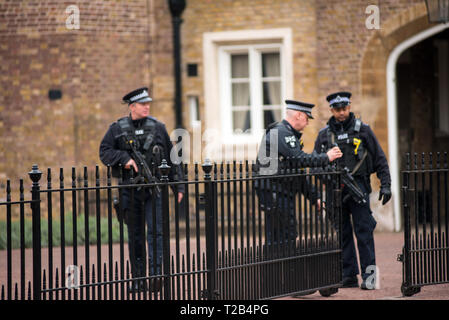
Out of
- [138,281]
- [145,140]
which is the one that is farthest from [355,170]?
[138,281]

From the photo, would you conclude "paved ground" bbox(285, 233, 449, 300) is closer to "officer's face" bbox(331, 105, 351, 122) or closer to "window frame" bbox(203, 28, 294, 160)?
"officer's face" bbox(331, 105, 351, 122)

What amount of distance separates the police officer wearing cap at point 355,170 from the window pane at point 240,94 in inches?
248

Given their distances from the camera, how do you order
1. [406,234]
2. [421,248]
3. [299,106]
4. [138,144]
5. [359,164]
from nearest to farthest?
[406,234], [421,248], [299,106], [138,144], [359,164]

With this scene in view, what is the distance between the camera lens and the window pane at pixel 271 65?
51.9 ft

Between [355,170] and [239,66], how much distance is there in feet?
22.2

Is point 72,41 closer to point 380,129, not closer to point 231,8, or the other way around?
point 231,8

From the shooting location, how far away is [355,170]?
9547mm

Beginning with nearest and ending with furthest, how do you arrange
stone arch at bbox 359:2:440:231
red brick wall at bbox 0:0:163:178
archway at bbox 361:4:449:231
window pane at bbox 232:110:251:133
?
archway at bbox 361:4:449:231 < stone arch at bbox 359:2:440:231 < red brick wall at bbox 0:0:163:178 < window pane at bbox 232:110:251:133

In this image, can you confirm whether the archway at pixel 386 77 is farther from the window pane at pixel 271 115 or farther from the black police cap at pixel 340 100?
the black police cap at pixel 340 100

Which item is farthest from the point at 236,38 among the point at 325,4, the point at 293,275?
the point at 293,275

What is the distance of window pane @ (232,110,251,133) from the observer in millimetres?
15922

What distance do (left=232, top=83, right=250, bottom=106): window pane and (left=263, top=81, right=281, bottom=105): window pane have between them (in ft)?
1.06

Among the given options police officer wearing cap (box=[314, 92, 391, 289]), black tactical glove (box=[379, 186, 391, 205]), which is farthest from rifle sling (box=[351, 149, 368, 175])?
black tactical glove (box=[379, 186, 391, 205])

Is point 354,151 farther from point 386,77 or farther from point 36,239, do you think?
point 386,77
